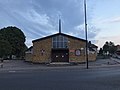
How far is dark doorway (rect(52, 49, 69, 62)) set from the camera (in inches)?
2707

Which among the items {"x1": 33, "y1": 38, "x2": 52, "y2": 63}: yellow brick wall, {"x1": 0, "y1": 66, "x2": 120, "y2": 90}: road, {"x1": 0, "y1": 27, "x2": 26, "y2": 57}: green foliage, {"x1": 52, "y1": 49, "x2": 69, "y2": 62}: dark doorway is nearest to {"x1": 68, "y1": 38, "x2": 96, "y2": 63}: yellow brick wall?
{"x1": 52, "y1": 49, "x2": 69, "y2": 62}: dark doorway

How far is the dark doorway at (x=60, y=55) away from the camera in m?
68.8

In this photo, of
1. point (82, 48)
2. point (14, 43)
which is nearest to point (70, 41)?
point (82, 48)

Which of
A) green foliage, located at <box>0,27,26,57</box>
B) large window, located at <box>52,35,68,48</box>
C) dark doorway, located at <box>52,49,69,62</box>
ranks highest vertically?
green foliage, located at <box>0,27,26,57</box>

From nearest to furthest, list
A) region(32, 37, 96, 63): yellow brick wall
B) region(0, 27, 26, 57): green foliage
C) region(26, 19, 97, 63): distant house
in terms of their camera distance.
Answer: region(32, 37, 96, 63): yellow brick wall → region(26, 19, 97, 63): distant house → region(0, 27, 26, 57): green foliage

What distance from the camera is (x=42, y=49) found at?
6788 cm

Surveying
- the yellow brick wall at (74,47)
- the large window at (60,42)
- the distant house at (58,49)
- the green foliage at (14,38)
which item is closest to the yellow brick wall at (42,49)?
the distant house at (58,49)

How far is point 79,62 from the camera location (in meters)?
66.3

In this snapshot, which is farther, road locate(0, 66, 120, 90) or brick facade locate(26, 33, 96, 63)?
brick facade locate(26, 33, 96, 63)

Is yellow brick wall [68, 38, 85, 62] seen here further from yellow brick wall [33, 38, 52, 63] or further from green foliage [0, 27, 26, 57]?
green foliage [0, 27, 26, 57]

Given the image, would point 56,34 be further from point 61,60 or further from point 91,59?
point 91,59

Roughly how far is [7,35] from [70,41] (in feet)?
117

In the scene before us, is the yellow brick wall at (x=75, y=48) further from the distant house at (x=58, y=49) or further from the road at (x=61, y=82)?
the road at (x=61, y=82)

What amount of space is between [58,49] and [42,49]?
3924mm
